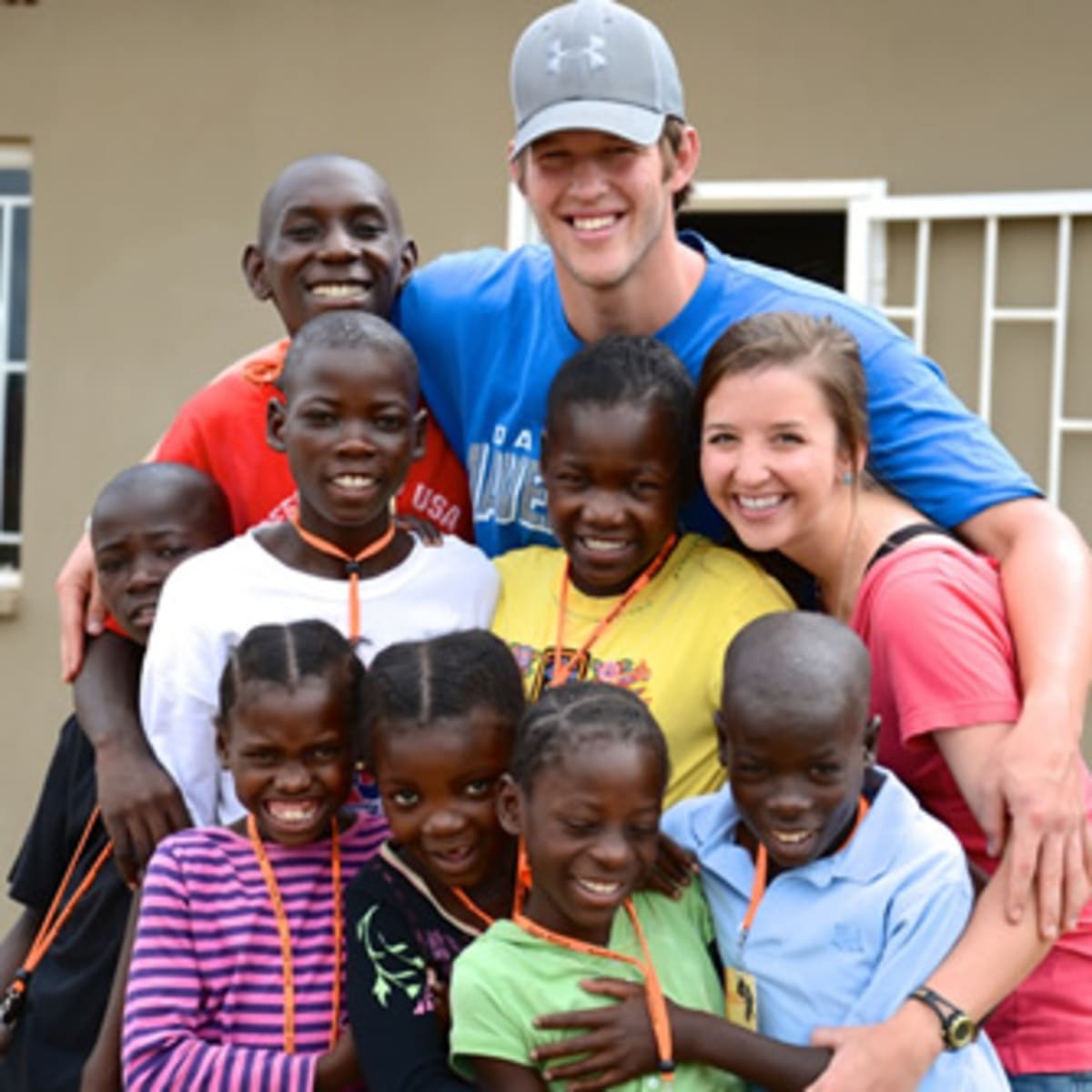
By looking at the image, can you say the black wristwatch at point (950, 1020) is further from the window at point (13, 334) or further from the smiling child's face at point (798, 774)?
the window at point (13, 334)

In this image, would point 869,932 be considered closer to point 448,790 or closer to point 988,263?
point 448,790

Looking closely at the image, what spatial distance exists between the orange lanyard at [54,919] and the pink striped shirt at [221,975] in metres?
0.43

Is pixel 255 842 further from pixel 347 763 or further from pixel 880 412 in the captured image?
pixel 880 412

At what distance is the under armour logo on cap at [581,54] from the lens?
2703 mm

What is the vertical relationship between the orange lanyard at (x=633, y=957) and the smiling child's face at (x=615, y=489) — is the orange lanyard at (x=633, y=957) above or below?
below

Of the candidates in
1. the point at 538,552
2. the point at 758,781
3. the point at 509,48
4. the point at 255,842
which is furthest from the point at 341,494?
the point at 509,48

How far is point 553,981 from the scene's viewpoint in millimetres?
2186

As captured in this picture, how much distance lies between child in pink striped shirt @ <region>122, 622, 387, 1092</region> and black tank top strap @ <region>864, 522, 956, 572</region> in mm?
803

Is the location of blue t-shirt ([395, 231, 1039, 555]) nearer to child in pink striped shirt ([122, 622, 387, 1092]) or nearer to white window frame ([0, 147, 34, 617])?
child in pink striped shirt ([122, 622, 387, 1092])

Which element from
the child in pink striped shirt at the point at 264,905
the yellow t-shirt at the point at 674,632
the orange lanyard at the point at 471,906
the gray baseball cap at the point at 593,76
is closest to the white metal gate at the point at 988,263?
the gray baseball cap at the point at 593,76

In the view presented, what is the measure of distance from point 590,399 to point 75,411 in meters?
3.48

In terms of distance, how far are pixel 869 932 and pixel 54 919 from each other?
1449 mm

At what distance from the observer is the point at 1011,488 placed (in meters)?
2.59

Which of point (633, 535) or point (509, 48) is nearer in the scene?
point (633, 535)
